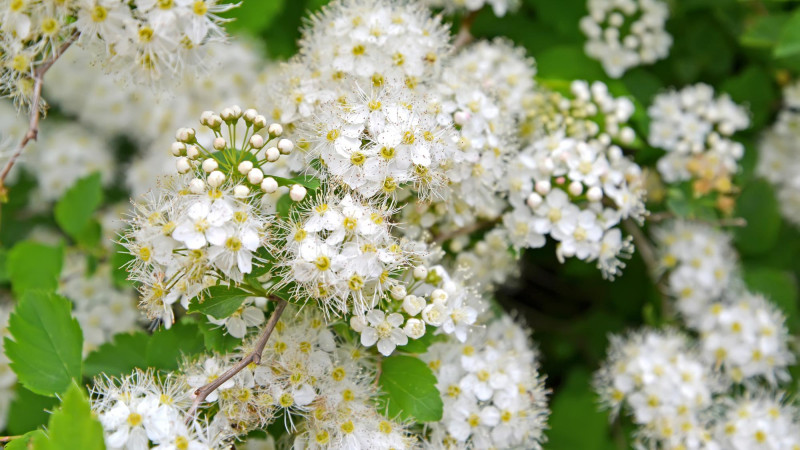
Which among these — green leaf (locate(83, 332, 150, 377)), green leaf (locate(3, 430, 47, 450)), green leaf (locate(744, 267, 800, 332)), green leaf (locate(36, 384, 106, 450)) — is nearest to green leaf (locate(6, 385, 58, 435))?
green leaf (locate(83, 332, 150, 377))

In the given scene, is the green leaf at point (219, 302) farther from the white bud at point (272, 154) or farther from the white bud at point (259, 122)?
the white bud at point (259, 122)

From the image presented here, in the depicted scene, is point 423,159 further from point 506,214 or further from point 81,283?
point 81,283

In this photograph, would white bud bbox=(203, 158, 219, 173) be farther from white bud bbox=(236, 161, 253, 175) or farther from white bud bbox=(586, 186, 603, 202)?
white bud bbox=(586, 186, 603, 202)

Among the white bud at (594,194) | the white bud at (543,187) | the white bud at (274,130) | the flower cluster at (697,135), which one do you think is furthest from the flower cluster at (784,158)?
the white bud at (274,130)

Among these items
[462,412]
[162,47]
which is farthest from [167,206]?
[462,412]

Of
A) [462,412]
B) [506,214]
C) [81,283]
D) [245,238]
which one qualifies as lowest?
[81,283]

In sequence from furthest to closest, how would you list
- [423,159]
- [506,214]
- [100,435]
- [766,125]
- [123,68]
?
1. [766,125]
2. [506,214]
3. [123,68]
4. [423,159]
5. [100,435]

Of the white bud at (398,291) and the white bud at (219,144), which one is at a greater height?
the white bud at (219,144)
